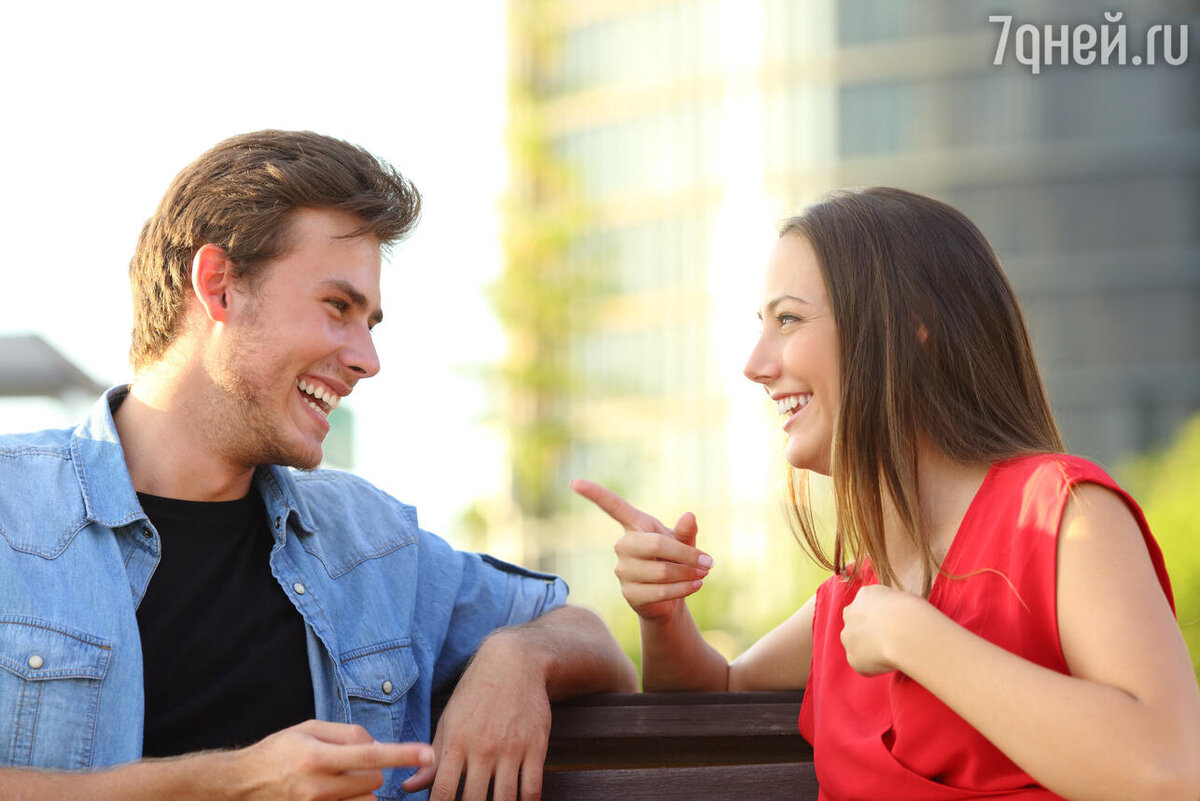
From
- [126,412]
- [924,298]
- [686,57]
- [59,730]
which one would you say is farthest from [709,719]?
[686,57]

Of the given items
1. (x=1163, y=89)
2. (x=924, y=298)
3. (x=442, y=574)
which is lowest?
(x=442, y=574)

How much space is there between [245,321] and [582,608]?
3.15 feet

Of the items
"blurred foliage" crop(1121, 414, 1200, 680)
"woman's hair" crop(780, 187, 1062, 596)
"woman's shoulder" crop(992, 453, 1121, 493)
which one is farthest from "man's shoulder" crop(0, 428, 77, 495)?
"blurred foliage" crop(1121, 414, 1200, 680)

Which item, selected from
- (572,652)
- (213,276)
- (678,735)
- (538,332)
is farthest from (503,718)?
(538,332)

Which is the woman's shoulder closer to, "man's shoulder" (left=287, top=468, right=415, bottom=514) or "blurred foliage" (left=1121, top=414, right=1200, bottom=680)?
"man's shoulder" (left=287, top=468, right=415, bottom=514)

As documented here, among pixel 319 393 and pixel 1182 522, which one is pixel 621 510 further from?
pixel 1182 522

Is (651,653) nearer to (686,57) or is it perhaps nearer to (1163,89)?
(1163,89)

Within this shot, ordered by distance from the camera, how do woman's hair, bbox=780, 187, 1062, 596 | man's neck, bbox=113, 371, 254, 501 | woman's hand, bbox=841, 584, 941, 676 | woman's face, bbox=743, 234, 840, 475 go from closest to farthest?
woman's hand, bbox=841, 584, 941, 676
woman's hair, bbox=780, 187, 1062, 596
woman's face, bbox=743, 234, 840, 475
man's neck, bbox=113, 371, 254, 501

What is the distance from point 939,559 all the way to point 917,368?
0.33 m

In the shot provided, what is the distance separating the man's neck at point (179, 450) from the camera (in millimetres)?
2918

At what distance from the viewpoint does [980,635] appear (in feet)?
7.24

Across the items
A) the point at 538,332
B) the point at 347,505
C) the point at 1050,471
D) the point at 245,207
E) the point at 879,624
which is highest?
the point at 538,332

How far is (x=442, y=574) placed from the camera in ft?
9.94

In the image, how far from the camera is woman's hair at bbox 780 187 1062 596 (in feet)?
7.88
